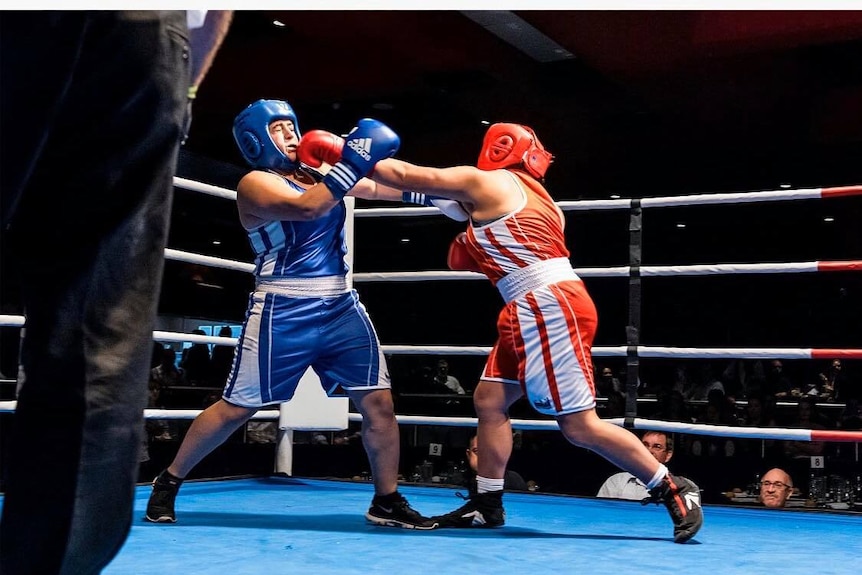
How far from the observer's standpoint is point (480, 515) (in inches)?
95.6

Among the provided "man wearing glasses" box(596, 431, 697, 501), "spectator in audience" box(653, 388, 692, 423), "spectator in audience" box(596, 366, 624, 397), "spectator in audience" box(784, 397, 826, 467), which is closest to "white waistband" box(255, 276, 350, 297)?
"man wearing glasses" box(596, 431, 697, 501)

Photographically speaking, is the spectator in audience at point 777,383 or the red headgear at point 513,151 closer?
the red headgear at point 513,151

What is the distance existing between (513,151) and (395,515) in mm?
1001

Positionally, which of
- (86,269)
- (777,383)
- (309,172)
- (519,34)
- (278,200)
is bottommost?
(86,269)

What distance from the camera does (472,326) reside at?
12305 mm

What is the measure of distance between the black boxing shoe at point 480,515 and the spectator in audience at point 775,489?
2.17 meters

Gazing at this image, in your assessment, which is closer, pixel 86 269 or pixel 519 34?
pixel 86 269

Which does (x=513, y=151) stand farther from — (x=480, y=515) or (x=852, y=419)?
(x=852, y=419)

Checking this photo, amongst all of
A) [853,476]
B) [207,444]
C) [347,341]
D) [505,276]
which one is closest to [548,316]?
[505,276]

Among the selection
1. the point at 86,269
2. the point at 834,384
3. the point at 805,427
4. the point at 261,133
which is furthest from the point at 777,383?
the point at 86,269

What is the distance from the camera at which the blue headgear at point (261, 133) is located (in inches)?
95.5

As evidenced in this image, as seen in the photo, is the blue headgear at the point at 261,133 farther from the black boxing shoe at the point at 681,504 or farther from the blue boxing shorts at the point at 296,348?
the black boxing shoe at the point at 681,504

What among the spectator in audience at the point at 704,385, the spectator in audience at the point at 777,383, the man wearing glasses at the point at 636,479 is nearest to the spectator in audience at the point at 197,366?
the spectator in audience at the point at 704,385

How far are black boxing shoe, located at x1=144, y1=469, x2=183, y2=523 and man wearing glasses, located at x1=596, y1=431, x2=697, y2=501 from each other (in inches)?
95.2
